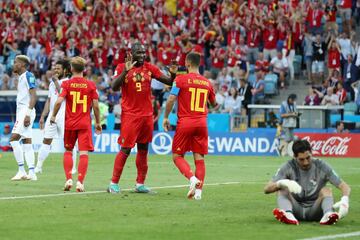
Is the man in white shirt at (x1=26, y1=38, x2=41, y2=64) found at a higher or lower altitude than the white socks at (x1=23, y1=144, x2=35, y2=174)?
higher

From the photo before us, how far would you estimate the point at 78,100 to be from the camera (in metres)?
17.5

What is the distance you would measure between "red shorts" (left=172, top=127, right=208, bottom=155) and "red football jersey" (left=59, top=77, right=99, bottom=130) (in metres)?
2.01

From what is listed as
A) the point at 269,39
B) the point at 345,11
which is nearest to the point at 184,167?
the point at 269,39

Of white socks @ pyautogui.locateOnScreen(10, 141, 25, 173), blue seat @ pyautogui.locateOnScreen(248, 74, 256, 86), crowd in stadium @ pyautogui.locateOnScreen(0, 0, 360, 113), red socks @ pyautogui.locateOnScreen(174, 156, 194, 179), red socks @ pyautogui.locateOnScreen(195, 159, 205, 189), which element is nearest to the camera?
red socks @ pyautogui.locateOnScreen(174, 156, 194, 179)

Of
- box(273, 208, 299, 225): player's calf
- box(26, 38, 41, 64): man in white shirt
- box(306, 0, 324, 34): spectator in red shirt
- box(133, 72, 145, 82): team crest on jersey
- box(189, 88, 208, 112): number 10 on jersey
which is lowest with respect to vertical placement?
box(273, 208, 299, 225): player's calf

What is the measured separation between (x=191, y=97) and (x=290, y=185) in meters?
4.36

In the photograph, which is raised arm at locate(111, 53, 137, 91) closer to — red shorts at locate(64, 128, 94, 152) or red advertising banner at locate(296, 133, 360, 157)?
red shorts at locate(64, 128, 94, 152)

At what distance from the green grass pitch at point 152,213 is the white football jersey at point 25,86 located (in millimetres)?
1624

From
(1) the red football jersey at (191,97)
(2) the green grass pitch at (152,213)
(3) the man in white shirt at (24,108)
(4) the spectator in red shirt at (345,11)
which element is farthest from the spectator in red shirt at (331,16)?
(1) the red football jersey at (191,97)

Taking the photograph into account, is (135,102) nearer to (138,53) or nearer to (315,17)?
(138,53)

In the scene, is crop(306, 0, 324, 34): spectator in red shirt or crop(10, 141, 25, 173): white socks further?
crop(306, 0, 324, 34): spectator in red shirt

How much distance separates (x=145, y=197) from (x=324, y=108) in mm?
17741

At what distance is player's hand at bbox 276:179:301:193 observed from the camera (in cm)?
1216

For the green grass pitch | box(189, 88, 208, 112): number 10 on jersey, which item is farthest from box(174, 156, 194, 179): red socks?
box(189, 88, 208, 112): number 10 on jersey
